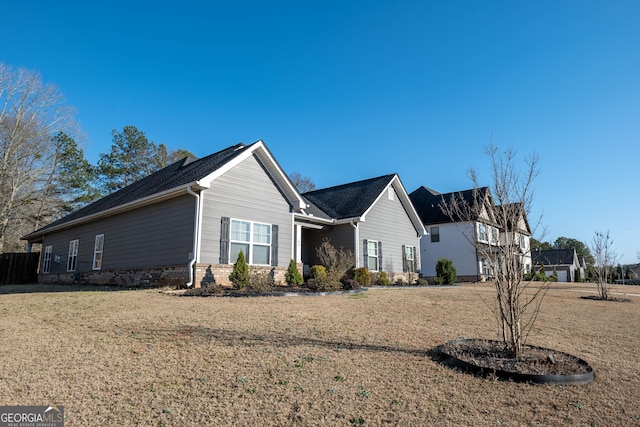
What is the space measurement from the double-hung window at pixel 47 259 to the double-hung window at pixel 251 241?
45.2 ft

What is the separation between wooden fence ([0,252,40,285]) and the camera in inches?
818

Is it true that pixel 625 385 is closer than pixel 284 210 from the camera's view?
Yes

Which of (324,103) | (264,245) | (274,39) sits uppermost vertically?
(274,39)

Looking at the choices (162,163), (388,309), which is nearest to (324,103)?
(388,309)

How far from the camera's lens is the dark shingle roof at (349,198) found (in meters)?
18.5

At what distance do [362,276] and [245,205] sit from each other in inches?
239

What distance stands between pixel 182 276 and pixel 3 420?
28.6 feet

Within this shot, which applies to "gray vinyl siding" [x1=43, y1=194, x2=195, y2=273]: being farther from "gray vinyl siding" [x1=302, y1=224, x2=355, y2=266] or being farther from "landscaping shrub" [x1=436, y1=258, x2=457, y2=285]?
"landscaping shrub" [x1=436, y1=258, x2=457, y2=285]

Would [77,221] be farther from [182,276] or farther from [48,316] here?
[48,316]

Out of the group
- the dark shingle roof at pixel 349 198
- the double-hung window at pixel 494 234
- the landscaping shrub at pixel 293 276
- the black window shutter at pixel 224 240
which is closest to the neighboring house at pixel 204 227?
the black window shutter at pixel 224 240

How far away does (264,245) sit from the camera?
45.0 feet

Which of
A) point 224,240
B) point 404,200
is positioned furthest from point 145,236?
point 404,200

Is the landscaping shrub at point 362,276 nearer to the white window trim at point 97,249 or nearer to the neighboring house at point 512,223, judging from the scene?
the white window trim at point 97,249

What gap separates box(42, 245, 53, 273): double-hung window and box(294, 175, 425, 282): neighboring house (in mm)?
13810
